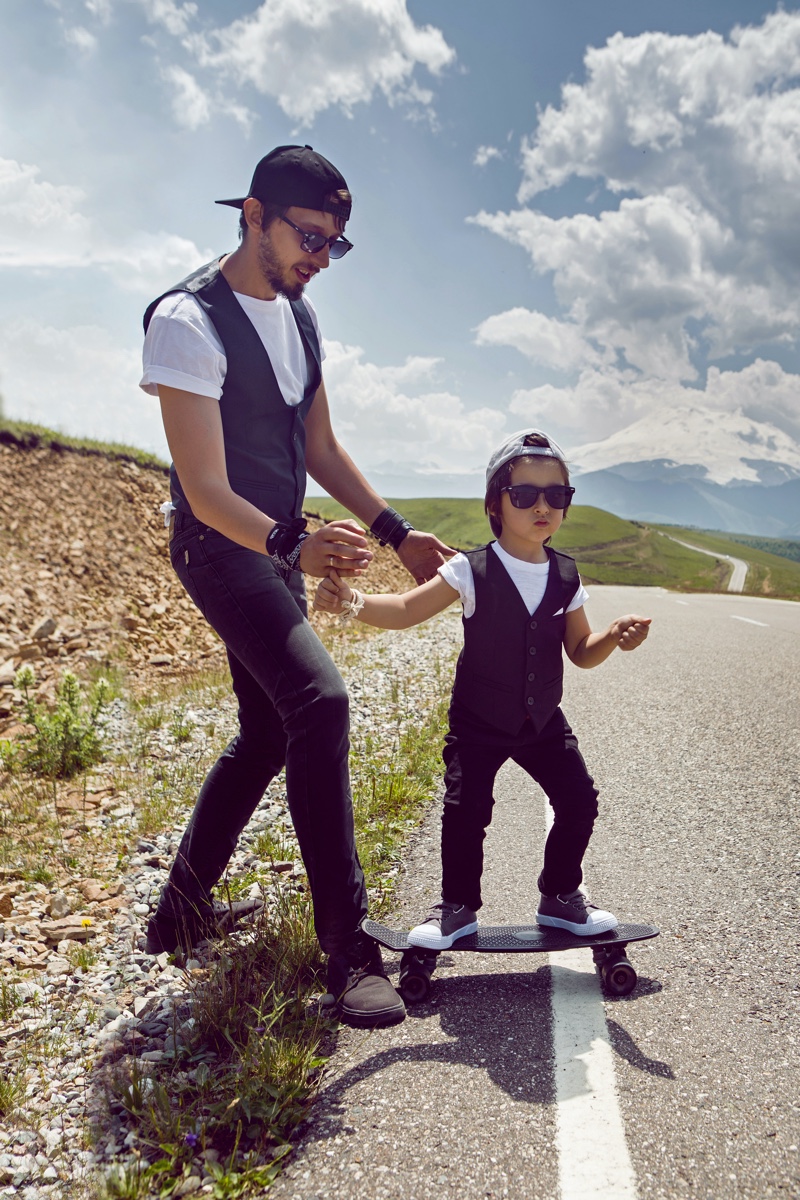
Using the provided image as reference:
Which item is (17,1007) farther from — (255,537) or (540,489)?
(540,489)

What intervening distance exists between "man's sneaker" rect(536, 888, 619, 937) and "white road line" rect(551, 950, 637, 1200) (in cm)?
20

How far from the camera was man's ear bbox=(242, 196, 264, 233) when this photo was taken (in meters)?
3.11

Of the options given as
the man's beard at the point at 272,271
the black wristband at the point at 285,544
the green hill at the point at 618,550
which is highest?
the man's beard at the point at 272,271

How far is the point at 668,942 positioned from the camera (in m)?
3.28

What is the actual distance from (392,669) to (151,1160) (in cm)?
860

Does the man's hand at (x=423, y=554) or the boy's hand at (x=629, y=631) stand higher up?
the man's hand at (x=423, y=554)

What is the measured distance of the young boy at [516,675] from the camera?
3.13 meters

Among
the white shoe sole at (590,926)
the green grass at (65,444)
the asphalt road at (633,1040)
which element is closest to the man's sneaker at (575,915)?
the white shoe sole at (590,926)

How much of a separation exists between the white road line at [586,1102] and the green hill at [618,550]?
106 metres

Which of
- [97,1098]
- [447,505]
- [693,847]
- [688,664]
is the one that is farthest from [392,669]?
[447,505]

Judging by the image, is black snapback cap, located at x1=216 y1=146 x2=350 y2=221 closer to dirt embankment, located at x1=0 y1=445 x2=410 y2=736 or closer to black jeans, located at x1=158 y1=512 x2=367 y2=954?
black jeans, located at x1=158 y1=512 x2=367 y2=954

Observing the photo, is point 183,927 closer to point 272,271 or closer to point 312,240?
point 272,271

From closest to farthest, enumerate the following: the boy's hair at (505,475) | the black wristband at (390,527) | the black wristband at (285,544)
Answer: the black wristband at (285,544) → the boy's hair at (505,475) → the black wristband at (390,527)

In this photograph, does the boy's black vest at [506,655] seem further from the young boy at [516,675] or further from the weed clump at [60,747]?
the weed clump at [60,747]
